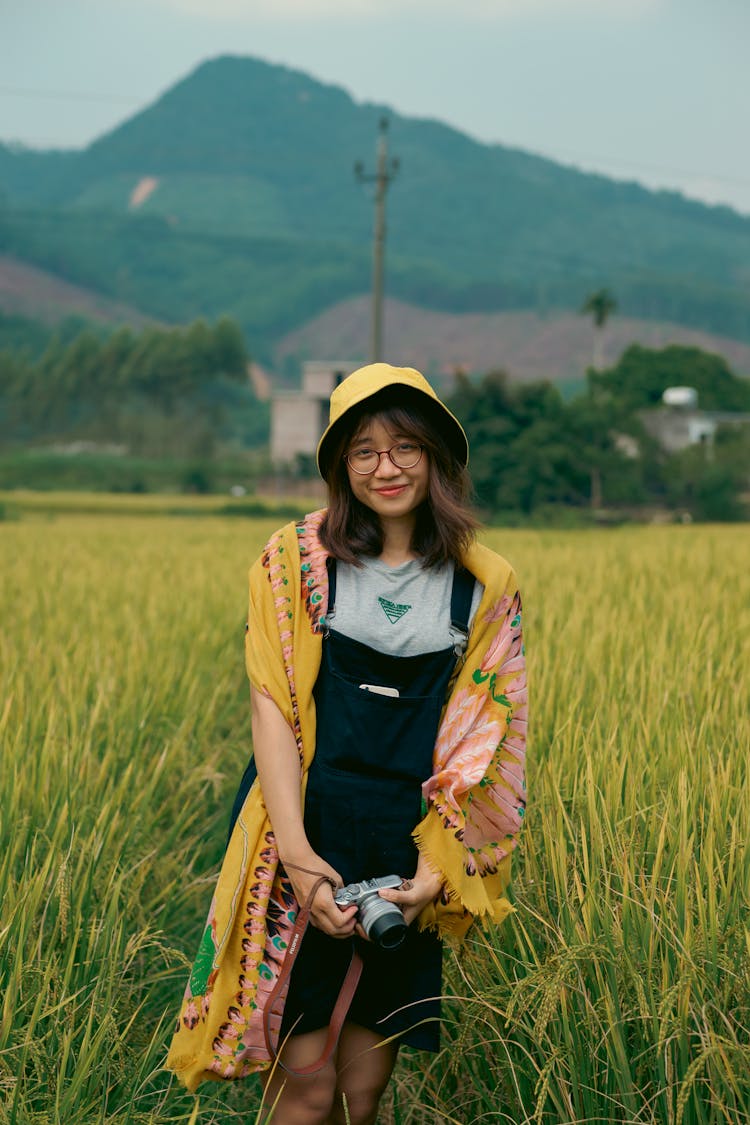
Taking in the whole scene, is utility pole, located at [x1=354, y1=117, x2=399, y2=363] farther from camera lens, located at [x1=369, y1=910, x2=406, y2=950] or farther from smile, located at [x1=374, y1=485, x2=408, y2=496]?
camera lens, located at [x1=369, y1=910, x2=406, y2=950]

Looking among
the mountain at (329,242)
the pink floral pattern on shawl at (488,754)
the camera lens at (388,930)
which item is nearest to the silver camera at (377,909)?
the camera lens at (388,930)

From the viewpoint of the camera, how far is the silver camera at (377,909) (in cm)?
146

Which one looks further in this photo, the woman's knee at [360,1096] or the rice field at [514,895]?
the woman's knee at [360,1096]

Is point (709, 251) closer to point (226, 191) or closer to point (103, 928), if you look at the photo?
point (226, 191)

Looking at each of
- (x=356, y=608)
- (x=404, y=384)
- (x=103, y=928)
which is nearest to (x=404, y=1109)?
(x=103, y=928)

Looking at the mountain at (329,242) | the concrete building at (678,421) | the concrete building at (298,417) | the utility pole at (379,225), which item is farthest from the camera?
the mountain at (329,242)

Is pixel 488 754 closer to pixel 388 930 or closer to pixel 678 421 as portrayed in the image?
pixel 388 930

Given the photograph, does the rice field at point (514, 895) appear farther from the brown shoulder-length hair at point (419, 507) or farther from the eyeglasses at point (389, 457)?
the eyeglasses at point (389, 457)

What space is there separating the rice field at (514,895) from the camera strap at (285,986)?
0.20 meters

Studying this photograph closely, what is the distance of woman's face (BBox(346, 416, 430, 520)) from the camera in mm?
1668

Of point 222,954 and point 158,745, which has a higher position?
point 222,954

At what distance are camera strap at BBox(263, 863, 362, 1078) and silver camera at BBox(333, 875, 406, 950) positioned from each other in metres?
0.03

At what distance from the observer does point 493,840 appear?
5.66 ft

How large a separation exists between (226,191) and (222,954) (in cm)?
19026
